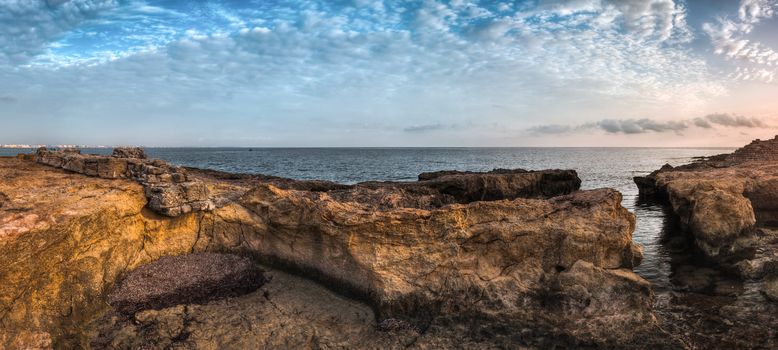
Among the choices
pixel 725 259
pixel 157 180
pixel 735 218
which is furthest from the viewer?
pixel 735 218

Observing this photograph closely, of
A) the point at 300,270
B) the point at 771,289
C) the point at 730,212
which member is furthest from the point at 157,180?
the point at 730,212

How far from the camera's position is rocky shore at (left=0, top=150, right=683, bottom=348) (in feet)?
33.2

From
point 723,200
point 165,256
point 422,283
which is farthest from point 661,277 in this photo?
point 165,256

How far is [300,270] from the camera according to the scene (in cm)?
1341

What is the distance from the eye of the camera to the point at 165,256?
13195mm

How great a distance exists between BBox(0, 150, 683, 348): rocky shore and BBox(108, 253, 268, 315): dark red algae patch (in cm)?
6

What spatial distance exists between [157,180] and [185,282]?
4240 millimetres

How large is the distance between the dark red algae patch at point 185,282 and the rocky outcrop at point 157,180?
181cm

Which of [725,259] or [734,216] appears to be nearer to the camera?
[725,259]

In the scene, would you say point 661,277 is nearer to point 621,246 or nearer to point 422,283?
point 621,246

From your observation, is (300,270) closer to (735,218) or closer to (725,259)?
(725,259)

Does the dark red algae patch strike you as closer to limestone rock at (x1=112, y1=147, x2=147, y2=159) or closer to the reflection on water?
limestone rock at (x1=112, y1=147, x2=147, y2=159)

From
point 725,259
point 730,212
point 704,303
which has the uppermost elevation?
point 730,212

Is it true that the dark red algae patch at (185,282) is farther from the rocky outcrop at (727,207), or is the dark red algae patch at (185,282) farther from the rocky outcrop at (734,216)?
the rocky outcrop at (727,207)
